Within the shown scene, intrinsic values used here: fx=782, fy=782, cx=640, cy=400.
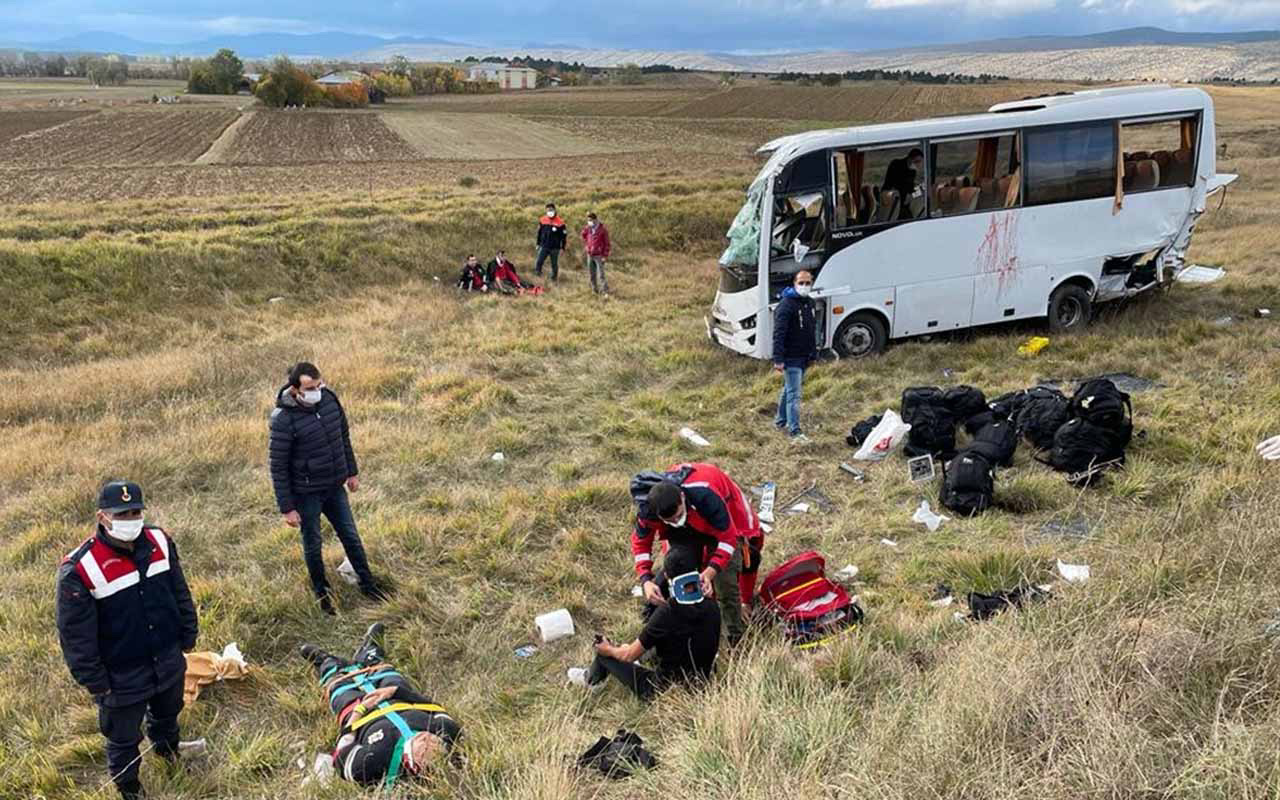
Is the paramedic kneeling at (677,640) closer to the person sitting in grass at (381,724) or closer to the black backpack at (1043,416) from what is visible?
the person sitting in grass at (381,724)

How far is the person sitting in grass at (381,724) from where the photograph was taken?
3510 millimetres

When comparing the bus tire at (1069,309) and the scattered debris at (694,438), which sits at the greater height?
the bus tire at (1069,309)

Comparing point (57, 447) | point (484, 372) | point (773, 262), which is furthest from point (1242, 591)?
point (57, 447)

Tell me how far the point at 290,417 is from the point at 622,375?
5897 mm

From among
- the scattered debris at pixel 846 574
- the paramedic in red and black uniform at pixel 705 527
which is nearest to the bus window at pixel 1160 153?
the scattered debris at pixel 846 574

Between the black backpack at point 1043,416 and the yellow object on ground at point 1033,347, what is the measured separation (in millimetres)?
2727

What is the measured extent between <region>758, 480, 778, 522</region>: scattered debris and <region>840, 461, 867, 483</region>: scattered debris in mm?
729

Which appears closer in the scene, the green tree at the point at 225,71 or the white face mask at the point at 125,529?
the white face mask at the point at 125,529

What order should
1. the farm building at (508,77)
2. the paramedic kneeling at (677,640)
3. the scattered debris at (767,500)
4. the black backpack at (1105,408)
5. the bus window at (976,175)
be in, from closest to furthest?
the paramedic kneeling at (677,640) → the scattered debris at (767,500) → the black backpack at (1105,408) → the bus window at (976,175) → the farm building at (508,77)

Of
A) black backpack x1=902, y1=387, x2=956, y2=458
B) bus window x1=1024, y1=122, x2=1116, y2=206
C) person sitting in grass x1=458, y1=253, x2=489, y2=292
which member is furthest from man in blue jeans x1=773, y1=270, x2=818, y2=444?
person sitting in grass x1=458, y1=253, x2=489, y2=292

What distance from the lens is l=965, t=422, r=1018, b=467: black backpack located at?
6.93m

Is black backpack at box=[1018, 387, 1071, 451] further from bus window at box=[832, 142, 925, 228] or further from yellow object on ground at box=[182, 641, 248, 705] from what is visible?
yellow object on ground at box=[182, 641, 248, 705]

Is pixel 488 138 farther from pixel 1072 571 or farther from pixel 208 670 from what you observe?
pixel 1072 571

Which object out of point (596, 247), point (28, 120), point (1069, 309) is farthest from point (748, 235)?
point (28, 120)
